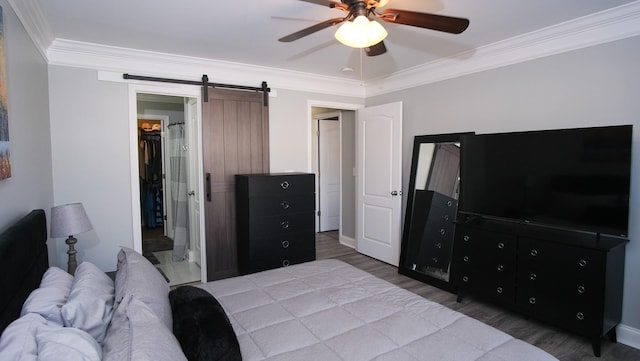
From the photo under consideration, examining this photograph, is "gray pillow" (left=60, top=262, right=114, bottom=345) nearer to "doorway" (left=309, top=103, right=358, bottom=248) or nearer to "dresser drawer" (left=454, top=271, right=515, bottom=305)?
"dresser drawer" (left=454, top=271, right=515, bottom=305)

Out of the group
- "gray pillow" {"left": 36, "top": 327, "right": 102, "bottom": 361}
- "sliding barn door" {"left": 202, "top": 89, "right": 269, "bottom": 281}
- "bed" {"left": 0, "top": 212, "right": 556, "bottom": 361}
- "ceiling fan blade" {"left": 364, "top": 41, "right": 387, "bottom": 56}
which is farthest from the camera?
"sliding barn door" {"left": 202, "top": 89, "right": 269, "bottom": 281}

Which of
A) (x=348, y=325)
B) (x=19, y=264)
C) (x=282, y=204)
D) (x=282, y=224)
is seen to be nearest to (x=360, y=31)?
(x=348, y=325)

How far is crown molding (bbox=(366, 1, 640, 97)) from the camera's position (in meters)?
2.51

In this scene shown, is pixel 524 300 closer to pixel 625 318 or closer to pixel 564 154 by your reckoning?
pixel 625 318

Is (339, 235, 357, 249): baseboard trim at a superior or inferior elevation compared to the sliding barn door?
inferior

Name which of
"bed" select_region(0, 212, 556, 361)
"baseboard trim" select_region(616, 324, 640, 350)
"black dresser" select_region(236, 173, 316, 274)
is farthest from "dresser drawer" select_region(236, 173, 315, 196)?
"baseboard trim" select_region(616, 324, 640, 350)

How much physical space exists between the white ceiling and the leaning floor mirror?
101cm

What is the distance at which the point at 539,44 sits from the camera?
9.78ft

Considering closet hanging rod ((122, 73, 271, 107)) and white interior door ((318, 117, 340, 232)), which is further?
white interior door ((318, 117, 340, 232))

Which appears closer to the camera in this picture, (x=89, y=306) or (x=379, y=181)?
(x=89, y=306)

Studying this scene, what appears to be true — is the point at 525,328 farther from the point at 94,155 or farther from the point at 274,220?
the point at 94,155

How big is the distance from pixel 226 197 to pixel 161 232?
3456 millimetres

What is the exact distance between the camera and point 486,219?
11.0ft

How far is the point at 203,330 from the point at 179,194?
A: 3.89 meters
